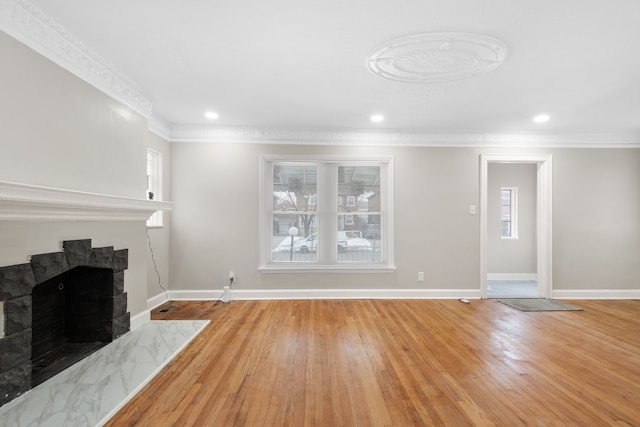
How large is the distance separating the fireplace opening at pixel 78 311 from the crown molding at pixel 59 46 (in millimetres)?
1667

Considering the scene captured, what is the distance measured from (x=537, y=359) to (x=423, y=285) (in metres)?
1.92

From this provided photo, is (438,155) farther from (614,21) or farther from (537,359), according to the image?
(537,359)

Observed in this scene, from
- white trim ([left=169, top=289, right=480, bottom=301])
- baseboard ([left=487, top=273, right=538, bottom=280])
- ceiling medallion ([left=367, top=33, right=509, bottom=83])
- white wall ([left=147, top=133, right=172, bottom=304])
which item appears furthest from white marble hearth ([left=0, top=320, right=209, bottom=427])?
baseboard ([left=487, top=273, right=538, bottom=280])

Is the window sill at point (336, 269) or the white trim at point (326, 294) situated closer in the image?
the white trim at point (326, 294)

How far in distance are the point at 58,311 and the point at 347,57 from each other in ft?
10.9

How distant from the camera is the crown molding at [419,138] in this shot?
4324 mm

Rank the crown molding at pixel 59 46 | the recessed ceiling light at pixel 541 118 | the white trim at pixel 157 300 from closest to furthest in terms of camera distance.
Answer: the crown molding at pixel 59 46 < the recessed ceiling light at pixel 541 118 < the white trim at pixel 157 300

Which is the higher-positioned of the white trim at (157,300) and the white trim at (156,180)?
the white trim at (156,180)

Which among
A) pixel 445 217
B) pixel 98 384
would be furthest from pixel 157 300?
pixel 445 217

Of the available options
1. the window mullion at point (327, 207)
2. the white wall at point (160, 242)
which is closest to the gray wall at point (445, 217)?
the window mullion at point (327, 207)

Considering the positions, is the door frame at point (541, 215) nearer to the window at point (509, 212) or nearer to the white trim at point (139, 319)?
the window at point (509, 212)

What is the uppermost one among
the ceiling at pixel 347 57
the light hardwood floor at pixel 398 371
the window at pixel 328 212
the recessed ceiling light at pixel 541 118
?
the ceiling at pixel 347 57

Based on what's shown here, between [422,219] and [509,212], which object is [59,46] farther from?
[509,212]

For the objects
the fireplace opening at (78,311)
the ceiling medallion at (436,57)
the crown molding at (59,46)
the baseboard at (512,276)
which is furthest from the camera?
the baseboard at (512,276)
